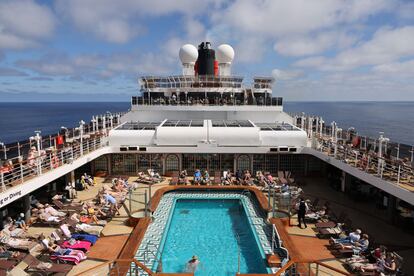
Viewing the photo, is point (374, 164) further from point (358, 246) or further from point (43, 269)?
point (43, 269)

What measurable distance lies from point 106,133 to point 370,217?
53.9 ft

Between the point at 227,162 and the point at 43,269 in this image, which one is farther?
the point at 227,162

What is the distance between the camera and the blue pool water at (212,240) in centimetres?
1074

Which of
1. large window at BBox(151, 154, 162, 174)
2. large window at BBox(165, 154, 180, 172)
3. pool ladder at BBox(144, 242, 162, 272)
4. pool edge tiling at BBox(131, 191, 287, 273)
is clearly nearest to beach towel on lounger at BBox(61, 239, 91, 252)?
pool edge tiling at BBox(131, 191, 287, 273)

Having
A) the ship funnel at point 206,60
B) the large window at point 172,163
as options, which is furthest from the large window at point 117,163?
the ship funnel at point 206,60

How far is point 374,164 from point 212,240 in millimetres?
8421

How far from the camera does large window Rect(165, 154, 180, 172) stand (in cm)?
2164

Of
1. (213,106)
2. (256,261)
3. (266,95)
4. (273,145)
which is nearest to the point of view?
(256,261)

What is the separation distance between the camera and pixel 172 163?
2173cm

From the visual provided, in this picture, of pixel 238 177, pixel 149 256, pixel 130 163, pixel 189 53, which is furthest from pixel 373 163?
pixel 189 53

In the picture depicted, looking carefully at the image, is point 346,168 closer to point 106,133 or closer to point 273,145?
point 273,145

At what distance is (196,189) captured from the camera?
1872cm

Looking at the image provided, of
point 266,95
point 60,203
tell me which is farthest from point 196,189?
point 266,95

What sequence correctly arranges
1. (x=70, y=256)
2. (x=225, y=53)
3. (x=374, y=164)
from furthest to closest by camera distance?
(x=225, y=53) → (x=374, y=164) → (x=70, y=256)
